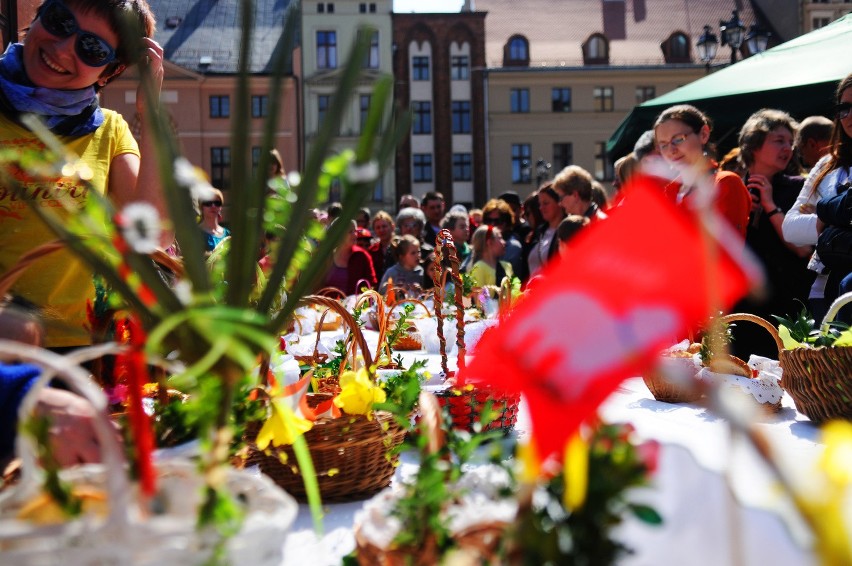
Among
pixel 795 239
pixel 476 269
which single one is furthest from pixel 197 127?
pixel 795 239

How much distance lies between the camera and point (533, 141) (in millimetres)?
25781

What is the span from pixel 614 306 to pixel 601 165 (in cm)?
2645

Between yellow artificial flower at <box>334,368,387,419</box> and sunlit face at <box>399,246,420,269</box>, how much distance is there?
380cm

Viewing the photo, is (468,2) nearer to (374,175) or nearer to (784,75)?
(784,75)

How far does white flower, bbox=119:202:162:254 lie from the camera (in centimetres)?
59

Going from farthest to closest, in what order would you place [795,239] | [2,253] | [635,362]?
[795,239]
[2,253]
[635,362]

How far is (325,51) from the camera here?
82.3ft

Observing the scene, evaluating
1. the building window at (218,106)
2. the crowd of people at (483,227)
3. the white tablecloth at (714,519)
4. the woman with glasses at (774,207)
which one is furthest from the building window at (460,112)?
the white tablecloth at (714,519)

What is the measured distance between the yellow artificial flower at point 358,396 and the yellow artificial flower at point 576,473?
24.2 inches

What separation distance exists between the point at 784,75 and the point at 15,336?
3.82 m

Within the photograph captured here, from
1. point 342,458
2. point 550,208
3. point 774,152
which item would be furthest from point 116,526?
point 550,208

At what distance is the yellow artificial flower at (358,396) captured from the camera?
1103mm

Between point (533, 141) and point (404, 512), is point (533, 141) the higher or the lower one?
the higher one

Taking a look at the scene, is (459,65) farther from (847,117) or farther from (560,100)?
(847,117)
